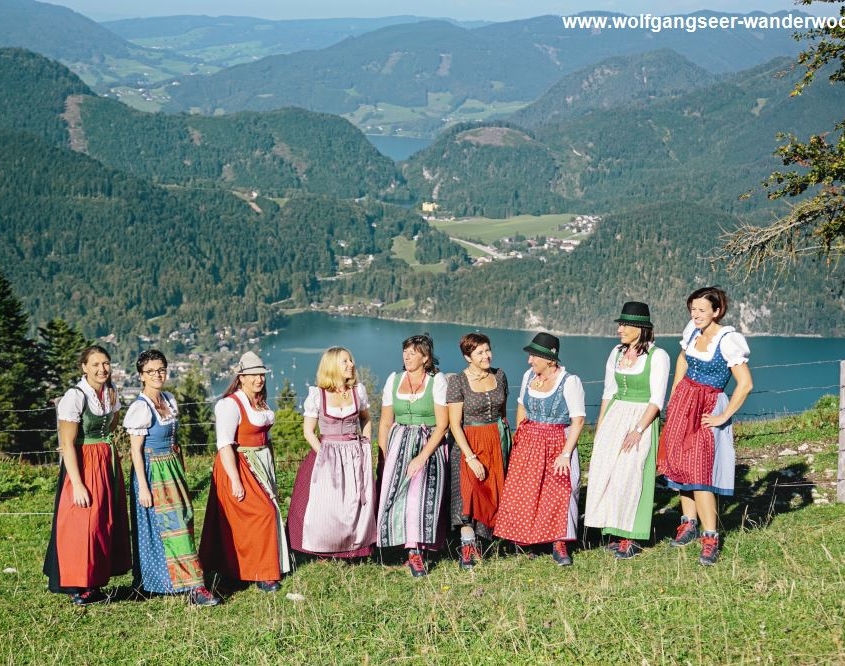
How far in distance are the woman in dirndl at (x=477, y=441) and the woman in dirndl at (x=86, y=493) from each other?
209cm

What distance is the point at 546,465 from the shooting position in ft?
21.3

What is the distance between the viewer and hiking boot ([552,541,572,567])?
6.40m

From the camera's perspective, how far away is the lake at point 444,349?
85.7 m

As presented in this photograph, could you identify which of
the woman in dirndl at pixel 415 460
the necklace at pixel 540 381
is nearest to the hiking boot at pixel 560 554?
the woman in dirndl at pixel 415 460

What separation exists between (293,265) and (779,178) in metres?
154

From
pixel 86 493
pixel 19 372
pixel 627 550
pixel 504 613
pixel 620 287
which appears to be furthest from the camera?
pixel 620 287

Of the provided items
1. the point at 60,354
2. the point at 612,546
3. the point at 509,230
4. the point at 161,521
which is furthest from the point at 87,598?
the point at 509,230

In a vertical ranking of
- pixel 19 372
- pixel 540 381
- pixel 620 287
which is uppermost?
pixel 540 381

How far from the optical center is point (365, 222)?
186125mm

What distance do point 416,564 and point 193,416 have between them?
2982cm

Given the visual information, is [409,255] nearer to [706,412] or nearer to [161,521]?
[706,412]

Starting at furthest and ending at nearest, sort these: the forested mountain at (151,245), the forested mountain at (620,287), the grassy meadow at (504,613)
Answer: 1. the forested mountain at (151,245)
2. the forested mountain at (620,287)
3. the grassy meadow at (504,613)

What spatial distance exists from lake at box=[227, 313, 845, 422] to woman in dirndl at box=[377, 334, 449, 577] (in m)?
63.1

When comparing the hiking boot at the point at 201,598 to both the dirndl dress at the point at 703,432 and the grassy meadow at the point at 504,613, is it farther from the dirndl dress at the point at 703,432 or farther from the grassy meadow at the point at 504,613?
the dirndl dress at the point at 703,432
